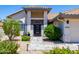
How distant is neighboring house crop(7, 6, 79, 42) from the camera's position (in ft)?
55.5

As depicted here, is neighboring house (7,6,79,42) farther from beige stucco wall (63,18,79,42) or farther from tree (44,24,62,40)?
tree (44,24,62,40)

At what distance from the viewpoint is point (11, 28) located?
18.6 meters

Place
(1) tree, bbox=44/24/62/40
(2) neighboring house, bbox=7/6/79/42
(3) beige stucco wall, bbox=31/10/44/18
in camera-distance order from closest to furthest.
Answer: (2) neighboring house, bbox=7/6/79/42 → (1) tree, bbox=44/24/62/40 → (3) beige stucco wall, bbox=31/10/44/18

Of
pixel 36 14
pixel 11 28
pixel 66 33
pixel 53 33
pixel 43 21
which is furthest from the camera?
pixel 36 14

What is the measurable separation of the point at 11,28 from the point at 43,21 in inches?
184

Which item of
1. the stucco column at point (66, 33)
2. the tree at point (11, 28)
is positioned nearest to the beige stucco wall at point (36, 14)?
the tree at point (11, 28)

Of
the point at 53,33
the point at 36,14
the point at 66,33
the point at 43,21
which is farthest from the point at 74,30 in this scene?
the point at 36,14

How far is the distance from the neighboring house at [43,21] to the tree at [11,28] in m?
0.58

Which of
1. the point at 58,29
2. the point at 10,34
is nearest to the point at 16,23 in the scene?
the point at 10,34

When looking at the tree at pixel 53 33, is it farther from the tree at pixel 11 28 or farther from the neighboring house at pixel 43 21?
the tree at pixel 11 28

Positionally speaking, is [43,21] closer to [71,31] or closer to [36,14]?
[36,14]

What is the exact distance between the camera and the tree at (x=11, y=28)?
18.4 m

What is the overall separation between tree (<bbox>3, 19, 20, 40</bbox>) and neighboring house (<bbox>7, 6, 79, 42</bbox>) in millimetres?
584

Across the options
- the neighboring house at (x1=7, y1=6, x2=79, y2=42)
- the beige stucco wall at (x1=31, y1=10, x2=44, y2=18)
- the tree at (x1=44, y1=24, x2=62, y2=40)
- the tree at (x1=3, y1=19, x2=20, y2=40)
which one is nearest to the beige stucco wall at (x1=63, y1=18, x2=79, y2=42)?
the neighboring house at (x1=7, y1=6, x2=79, y2=42)
